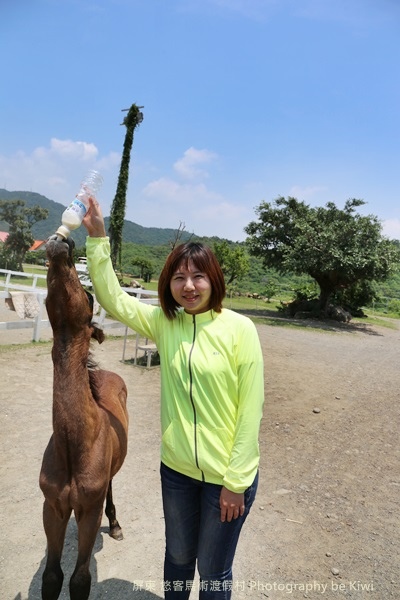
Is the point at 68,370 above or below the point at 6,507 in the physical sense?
above

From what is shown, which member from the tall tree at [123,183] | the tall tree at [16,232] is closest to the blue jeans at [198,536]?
the tall tree at [123,183]

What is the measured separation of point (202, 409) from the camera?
179cm

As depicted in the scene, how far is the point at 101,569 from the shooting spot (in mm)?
2689

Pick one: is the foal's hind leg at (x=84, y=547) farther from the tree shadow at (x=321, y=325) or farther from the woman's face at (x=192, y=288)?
the tree shadow at (x=321, y=325)

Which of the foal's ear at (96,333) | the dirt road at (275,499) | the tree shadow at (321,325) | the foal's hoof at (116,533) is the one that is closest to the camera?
the foal's ear at (96,333)

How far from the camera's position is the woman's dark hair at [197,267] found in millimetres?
1870

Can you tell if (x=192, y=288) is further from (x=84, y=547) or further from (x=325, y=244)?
(x=325, y=244)

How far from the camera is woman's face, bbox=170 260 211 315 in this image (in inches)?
72.9

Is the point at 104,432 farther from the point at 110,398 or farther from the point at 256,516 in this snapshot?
the point at 256,516

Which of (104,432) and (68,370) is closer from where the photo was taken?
(68,370)

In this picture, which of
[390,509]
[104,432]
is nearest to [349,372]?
[390,509]

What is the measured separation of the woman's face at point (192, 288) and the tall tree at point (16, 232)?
35.2m

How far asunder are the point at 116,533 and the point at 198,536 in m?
1.39

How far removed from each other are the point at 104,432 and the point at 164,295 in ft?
2.58
